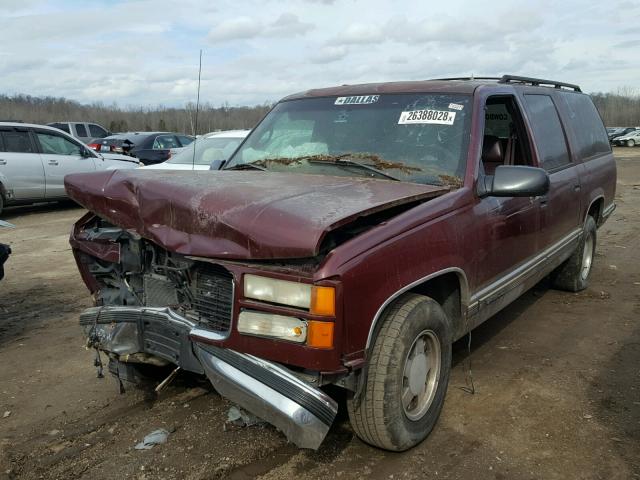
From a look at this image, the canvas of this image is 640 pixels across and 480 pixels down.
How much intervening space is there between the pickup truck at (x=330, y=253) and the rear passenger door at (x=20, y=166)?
886 centimetres

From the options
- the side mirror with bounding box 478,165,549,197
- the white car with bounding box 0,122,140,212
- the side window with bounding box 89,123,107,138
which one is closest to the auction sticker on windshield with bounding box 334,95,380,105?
the side mirror with bounding box 478,165,549,197

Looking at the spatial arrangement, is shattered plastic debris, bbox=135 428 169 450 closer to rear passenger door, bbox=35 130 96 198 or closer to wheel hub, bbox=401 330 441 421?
wheel hub, bbox=401 330 441 421

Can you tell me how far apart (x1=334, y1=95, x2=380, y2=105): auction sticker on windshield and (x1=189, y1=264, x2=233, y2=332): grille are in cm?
187

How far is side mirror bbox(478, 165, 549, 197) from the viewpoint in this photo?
336 cm

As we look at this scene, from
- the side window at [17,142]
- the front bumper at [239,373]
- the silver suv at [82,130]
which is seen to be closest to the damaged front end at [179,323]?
the front bumper at [239,373]

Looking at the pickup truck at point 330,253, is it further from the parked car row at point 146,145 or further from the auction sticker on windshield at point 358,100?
the parked car row at point 146,145

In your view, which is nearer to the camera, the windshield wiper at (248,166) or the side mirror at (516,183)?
the side mirror at (516,183)

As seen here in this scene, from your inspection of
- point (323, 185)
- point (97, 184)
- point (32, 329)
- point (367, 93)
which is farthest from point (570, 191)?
point (32, 329)

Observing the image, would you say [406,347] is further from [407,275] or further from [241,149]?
[241,149]

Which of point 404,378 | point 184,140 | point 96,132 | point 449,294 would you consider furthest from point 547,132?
point 96,132

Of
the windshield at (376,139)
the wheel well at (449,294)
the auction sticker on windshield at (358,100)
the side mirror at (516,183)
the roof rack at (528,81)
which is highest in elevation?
the roof rack at (528,81)

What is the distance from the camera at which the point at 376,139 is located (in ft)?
Answer: 12.6

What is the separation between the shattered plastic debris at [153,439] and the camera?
3.17 metres

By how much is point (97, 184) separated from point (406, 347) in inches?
75.8
